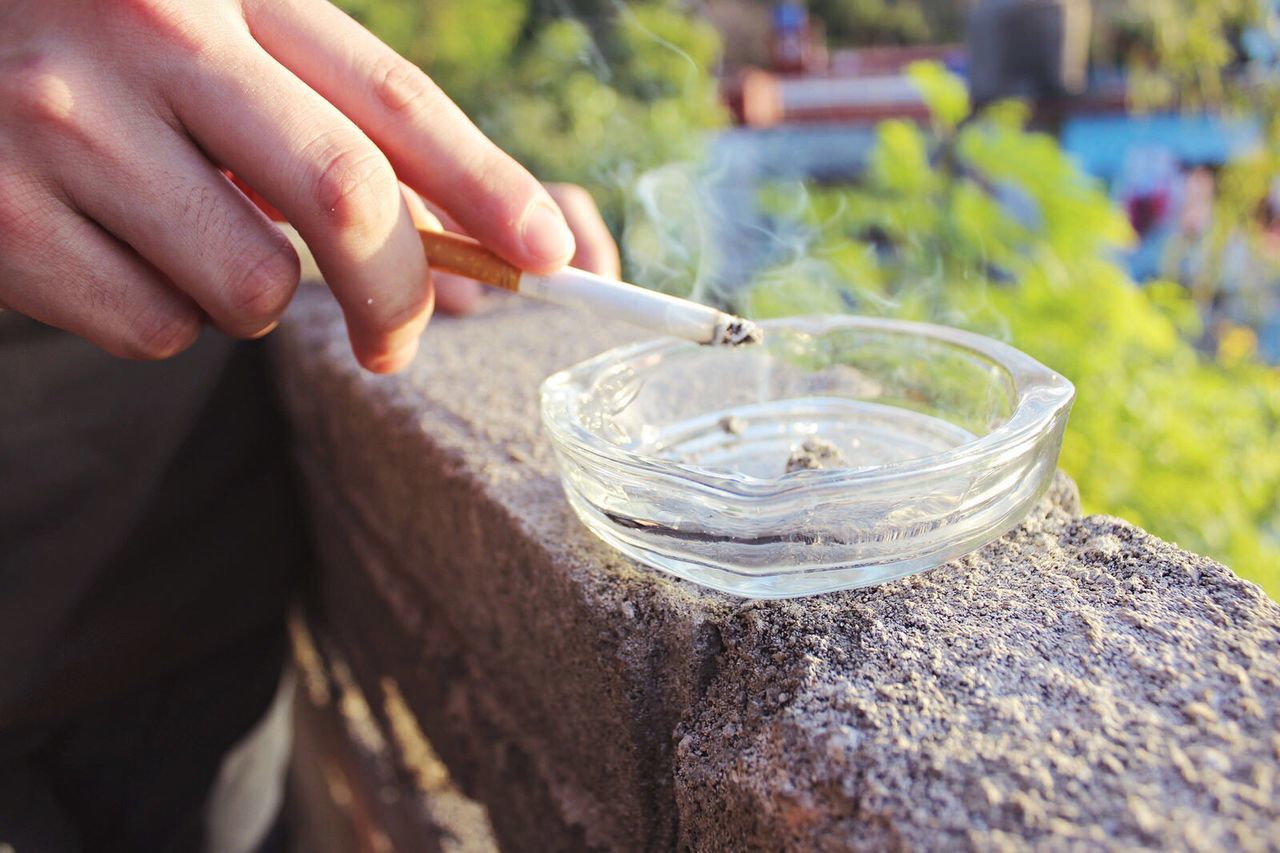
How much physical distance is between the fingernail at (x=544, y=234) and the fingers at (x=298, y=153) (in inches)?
4.9

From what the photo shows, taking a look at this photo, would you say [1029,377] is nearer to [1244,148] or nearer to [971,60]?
[1244,148]

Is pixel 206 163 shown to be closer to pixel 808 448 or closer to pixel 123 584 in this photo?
pixel 808 448

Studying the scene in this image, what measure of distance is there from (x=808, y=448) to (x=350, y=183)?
1.53 feet

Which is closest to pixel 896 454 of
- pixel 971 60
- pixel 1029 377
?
pixel 1029 377

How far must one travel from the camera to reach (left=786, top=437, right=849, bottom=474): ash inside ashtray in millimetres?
771

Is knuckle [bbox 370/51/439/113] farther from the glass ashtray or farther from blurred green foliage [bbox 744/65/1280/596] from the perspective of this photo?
blurred green foliage [bbox 744/65/1280/596]

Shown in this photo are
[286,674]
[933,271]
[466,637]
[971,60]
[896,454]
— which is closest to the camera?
[896,454]

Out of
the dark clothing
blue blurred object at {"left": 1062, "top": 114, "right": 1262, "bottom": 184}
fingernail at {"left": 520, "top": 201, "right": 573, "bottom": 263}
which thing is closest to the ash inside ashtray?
fingernail at {"left": 520, "top": 201, "right": 573, "bottom": 263}

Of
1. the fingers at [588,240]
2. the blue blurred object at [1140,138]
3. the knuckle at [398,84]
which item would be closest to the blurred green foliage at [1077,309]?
the fingers at [588,240]

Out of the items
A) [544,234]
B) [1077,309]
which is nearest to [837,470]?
[544,234]

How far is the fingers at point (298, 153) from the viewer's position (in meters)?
0.75

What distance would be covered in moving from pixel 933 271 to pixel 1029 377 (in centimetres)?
172

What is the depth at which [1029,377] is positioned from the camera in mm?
780

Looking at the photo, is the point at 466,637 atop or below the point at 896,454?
below
